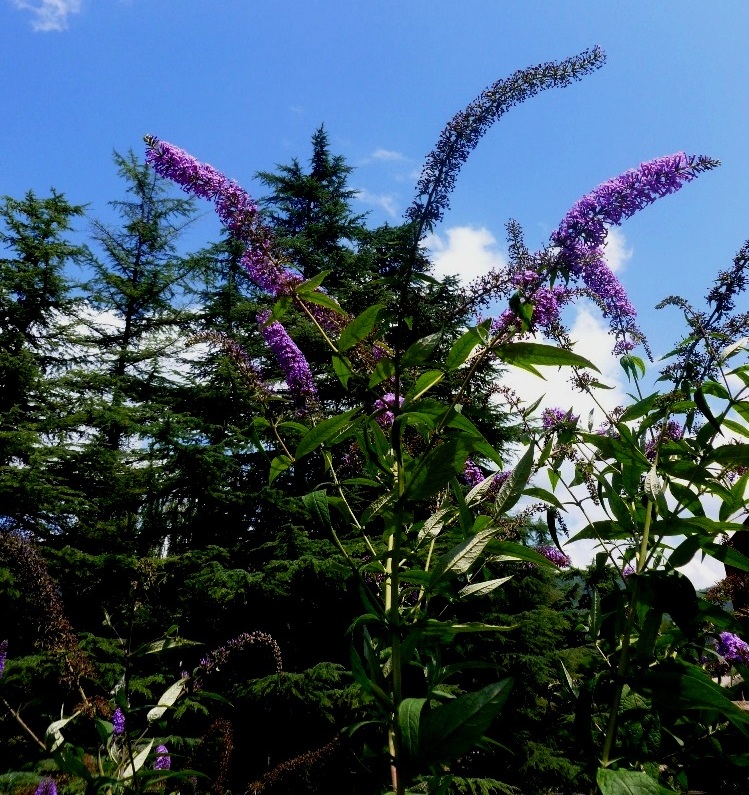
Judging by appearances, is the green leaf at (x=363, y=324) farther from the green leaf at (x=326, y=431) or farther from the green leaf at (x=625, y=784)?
the green leaf at (x=625, y=784)

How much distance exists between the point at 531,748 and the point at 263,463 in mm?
6501

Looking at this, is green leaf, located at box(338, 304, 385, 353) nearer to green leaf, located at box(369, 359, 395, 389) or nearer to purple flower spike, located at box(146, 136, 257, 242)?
green leaf, located at box(369, 359, 395, 389)

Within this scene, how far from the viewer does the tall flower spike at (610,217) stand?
3.80ft

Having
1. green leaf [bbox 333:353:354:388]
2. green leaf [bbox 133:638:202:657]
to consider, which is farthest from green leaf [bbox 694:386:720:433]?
green leaf [bbox 133:638:202:657]

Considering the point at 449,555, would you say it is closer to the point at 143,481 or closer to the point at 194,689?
the point at 194,689

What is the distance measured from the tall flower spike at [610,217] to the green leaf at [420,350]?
28cm

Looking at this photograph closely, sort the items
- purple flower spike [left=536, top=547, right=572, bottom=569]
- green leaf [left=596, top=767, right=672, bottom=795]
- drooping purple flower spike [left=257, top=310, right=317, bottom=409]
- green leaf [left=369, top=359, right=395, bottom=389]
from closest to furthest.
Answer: green leaf [left=596, top=767, right=672, bottom=795] < green leaf [left=369, top=359, right=395, bottom=389] < drooping purple flower spike [left=257, top=310, right=317, bottom=409] < purple flower spike [left=536, top=547, right=572, bottom=569]

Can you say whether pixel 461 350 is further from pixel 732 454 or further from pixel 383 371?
pixel 732 454

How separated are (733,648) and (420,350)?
1598 mm

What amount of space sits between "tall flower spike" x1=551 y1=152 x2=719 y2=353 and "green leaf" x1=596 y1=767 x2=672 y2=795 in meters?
0.82

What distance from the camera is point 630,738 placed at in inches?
49.6

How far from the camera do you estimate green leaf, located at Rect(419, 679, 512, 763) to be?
0.77 metres

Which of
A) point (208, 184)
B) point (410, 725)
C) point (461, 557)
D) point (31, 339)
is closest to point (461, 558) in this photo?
point (461, 557)

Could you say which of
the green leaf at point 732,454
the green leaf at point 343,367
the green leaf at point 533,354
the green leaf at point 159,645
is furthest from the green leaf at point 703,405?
the green leaf at point 159,645
